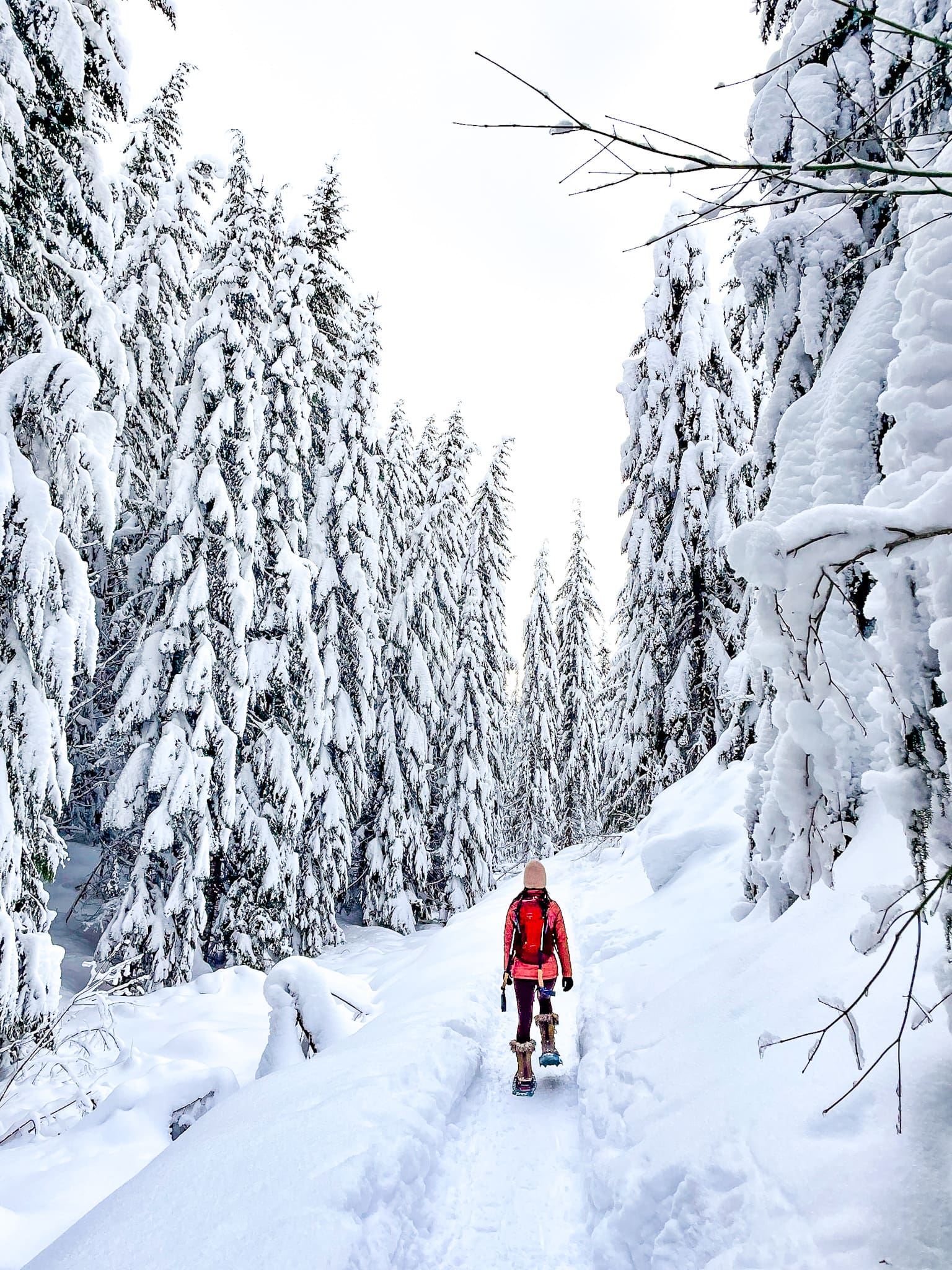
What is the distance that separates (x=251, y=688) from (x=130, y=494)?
5.08 meters

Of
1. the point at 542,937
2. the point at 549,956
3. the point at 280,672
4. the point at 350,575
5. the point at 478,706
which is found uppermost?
the point at 350,575

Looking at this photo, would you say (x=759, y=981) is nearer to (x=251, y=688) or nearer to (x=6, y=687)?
(x=6, y=687)

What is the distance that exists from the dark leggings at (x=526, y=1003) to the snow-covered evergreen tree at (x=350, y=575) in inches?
396

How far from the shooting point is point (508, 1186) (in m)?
3.74

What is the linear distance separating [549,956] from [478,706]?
46.8 ft

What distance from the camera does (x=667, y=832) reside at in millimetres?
9039

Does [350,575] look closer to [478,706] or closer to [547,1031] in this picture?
[478,706]

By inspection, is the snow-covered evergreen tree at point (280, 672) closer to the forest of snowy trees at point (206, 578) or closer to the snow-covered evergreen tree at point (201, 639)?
the forest of snowy trees at point (206, 578)

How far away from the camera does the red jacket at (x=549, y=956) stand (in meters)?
5.36

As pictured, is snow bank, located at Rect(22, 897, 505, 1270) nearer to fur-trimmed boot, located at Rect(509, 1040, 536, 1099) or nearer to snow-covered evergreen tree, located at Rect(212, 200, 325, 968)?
fur-trimmed boot, located at Rect(509, 1040, 536, 1099)

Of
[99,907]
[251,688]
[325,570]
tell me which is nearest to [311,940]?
[99,907]

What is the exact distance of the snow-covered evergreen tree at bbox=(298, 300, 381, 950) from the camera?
50.0 feet

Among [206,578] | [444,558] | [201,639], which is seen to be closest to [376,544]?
[444,558]

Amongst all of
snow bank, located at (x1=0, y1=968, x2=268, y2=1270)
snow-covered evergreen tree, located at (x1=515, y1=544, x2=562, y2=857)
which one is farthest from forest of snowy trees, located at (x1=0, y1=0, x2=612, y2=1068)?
snow-covered evergreen tree, located at (x1=515, y1=544, x2=562, y2=857)
